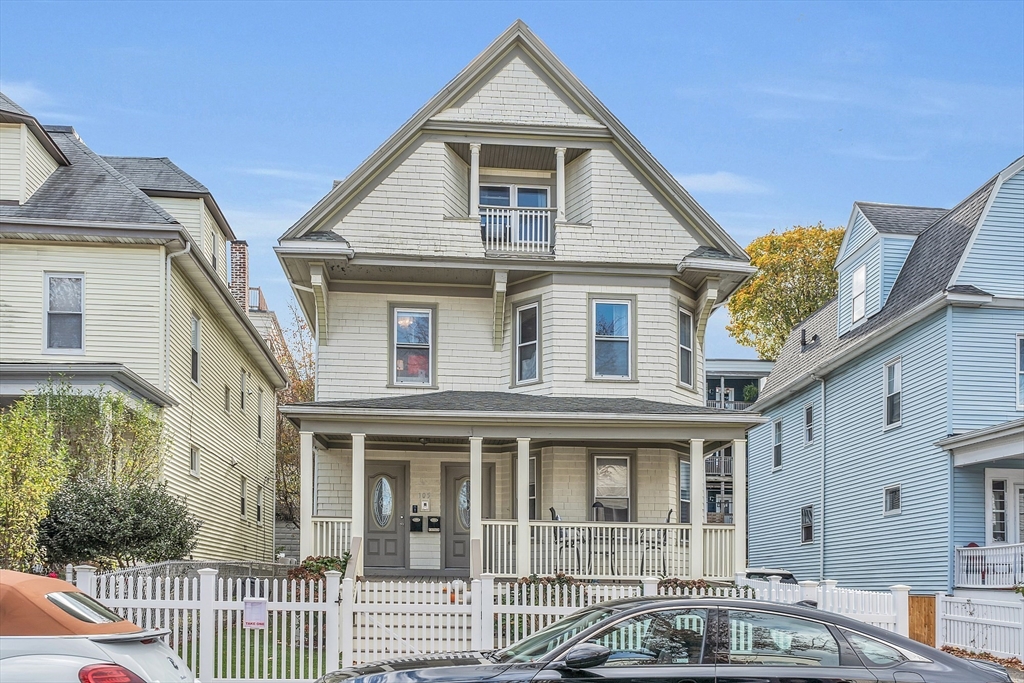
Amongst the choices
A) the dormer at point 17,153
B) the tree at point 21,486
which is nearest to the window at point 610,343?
the tree at point 21,486

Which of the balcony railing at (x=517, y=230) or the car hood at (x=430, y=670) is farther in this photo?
the balcony railing at (x=517, y=230)

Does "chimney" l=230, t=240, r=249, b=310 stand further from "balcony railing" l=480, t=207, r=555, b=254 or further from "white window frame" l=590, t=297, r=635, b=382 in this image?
"white window frame" l=590, t=297, r=635, b=382

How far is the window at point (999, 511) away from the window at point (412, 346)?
11.4 meters

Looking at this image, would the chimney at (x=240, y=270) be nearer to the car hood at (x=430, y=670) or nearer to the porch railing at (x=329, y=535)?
the porch railing at (x=329, y=535)

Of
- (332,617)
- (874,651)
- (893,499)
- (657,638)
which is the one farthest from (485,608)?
(893,499)

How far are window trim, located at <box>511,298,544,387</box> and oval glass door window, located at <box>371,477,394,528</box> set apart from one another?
10.7 feet

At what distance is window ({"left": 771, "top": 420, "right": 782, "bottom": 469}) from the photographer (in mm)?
33656

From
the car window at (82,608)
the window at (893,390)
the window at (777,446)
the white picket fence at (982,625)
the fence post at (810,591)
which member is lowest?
the white picket fence at (982,625)

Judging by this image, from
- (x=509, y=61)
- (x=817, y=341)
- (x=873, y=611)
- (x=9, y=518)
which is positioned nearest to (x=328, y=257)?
(x=509, y=61)

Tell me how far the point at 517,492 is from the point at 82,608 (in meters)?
13.4

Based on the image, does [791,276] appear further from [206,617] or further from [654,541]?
[206,617]

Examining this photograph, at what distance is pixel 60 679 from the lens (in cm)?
727

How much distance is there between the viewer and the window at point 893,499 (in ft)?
80.4

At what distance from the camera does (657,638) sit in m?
8.00
